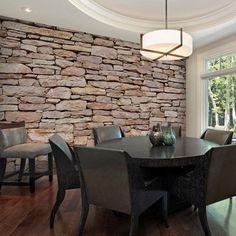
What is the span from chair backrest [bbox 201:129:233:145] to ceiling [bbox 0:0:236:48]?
1.96 m

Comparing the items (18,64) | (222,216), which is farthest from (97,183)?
(18,64)

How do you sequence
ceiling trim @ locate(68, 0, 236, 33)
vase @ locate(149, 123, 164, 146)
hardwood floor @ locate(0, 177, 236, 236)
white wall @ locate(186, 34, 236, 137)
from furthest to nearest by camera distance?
white wall @ locate(186, 34, 236, 137) < ceiling trim @ locate(68, 0, 236, 33) < vase @ locate(149, 123, 164, 146) < hardwood floor @ locate(0, 177, 236, 236)

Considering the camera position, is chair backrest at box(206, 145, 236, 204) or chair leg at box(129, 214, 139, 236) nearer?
chair leg at box(129, 214, 139, 236)

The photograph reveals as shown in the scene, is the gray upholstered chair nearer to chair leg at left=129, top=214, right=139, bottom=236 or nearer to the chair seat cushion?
the chair seat cushion

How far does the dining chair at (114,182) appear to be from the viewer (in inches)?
66.7

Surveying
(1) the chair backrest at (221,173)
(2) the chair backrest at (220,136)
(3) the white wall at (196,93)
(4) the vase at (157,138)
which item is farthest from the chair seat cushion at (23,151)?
(3) the white wall at (196,93)

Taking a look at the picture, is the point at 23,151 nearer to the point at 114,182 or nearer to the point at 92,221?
the point at 92,221

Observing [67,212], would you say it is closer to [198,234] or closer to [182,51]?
[198,234]

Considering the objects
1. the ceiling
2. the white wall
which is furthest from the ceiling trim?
the white wall

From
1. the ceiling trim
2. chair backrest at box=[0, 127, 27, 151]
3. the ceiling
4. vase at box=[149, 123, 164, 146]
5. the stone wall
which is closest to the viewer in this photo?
vase at box=[149, 123, 164, 146]

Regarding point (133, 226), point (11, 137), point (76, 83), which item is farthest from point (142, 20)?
point (133, 226)

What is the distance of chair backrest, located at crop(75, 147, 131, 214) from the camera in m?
1.69

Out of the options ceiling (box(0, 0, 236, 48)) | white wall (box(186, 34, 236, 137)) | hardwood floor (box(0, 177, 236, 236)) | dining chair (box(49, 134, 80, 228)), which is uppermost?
ceiling (box(0, 0, 236, 48))

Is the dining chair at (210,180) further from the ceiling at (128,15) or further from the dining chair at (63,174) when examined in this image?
the ceiling at (128,15)
